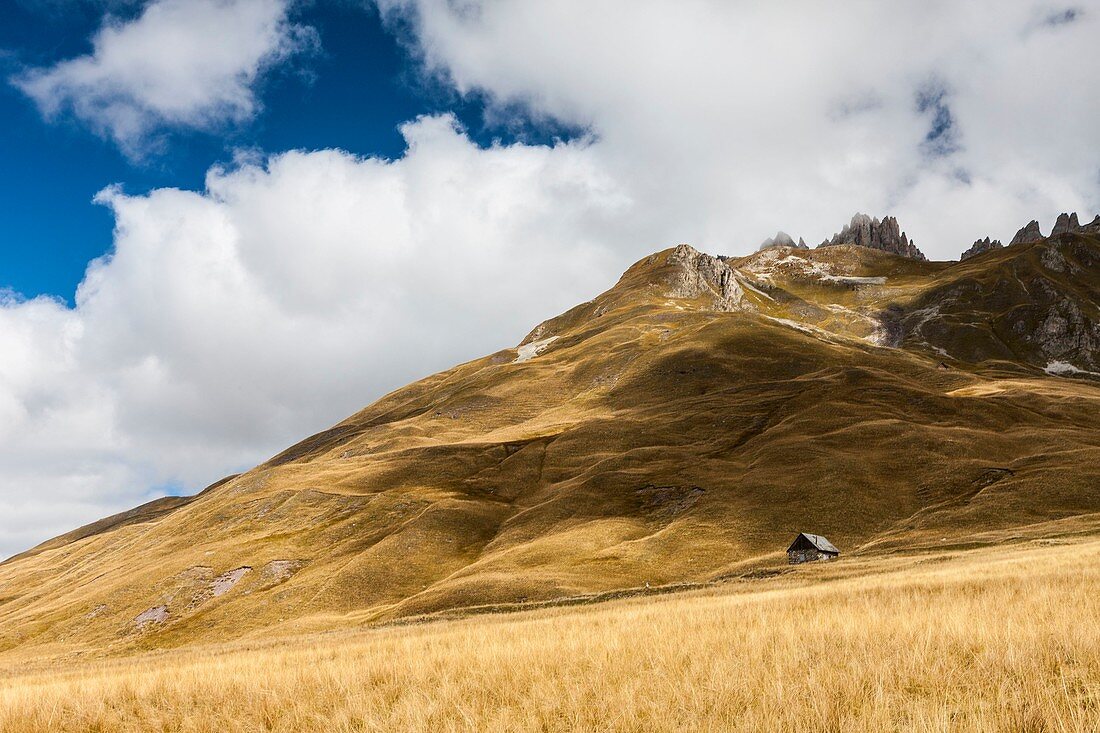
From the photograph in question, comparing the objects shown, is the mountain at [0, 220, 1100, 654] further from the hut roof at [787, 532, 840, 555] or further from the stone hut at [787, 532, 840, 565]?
the hut roof at [787, 532, 840, 555]

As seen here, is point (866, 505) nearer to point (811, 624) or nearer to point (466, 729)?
point (811, 624)

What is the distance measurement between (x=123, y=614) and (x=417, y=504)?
42.9m

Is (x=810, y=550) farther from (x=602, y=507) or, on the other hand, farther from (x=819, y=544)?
(x=602, y=507)

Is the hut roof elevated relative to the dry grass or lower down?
lower down

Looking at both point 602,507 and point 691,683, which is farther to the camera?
point 602,507

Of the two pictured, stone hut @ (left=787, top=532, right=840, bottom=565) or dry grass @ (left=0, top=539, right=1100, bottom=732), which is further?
stone hut @ (left=787, top=532, right=840, bottom=565)

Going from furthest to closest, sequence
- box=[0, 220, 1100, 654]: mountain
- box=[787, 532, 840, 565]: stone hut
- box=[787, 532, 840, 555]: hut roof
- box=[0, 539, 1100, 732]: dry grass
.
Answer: box=[0, 220, 1100, 654]: mountain
box=[787, 532, 840, 555]: hut roof
box=[787, 532, 840, 565]: stone hut
box=[0, 539, 1100, 732]: dry grass

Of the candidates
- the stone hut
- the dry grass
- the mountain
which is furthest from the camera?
the mountain

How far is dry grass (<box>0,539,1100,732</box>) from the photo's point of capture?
6.48 m

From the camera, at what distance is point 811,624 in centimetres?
1161

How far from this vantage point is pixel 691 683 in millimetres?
7820

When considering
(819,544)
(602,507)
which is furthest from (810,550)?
(602,507)

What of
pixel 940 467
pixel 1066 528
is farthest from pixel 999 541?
pixel 940 467

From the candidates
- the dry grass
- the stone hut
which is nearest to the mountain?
the stone hut
